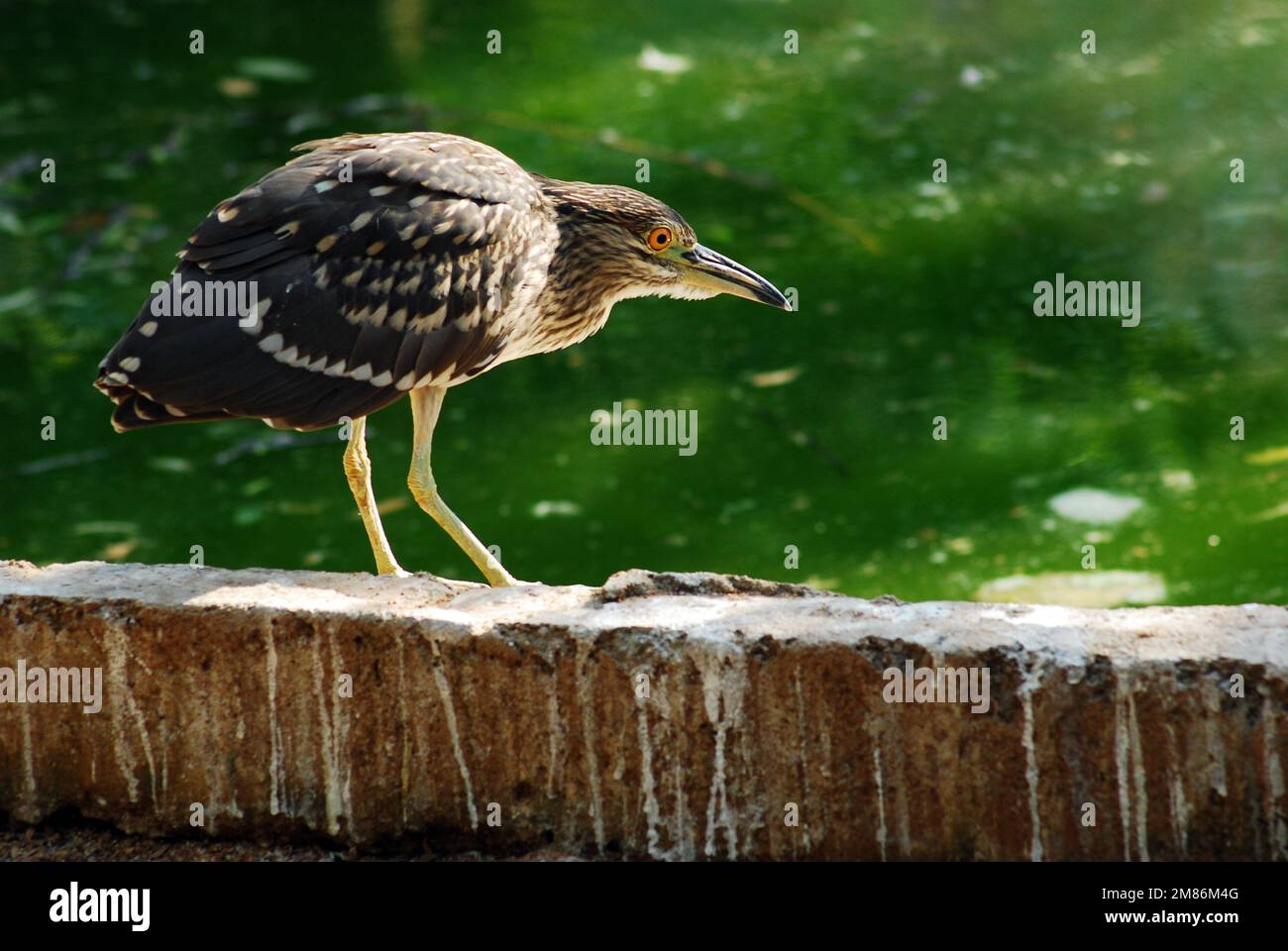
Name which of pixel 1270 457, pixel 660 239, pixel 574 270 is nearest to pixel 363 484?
pixel 574 270

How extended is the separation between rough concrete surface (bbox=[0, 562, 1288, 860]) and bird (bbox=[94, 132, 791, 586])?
0.62 metres

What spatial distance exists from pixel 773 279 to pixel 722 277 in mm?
4664

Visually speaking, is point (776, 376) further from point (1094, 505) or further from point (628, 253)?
point (628, 253)

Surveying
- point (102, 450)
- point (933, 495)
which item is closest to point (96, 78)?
point (102, 450)

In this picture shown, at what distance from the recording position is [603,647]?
Answer: 484 cm

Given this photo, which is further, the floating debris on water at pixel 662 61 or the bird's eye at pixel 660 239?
the floating debris on water at pixel 662 61

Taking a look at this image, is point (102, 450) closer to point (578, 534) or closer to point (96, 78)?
point (578, 534)

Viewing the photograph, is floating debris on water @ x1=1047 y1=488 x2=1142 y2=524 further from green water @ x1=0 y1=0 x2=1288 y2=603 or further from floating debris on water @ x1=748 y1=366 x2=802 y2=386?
floating debris on water @ x1=748 y1=366 x2=802 y2=386

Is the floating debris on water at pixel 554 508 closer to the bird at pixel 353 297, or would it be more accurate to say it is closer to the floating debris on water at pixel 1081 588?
the floating debris on water at pixel 1081 588

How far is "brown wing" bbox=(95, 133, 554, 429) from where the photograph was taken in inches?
213

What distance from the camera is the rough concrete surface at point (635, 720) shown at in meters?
4.59

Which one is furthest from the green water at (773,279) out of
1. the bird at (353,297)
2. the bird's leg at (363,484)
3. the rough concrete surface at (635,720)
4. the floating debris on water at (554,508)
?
the rough concrete surface at (635,720)

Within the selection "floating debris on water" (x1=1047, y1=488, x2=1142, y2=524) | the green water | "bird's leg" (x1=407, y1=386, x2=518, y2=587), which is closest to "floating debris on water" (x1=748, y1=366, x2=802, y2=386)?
the green water

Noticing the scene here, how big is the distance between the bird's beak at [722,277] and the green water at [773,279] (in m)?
2.26
